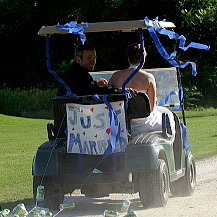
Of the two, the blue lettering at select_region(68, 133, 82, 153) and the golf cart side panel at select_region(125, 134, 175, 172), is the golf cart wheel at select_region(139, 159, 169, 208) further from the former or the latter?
the blue lettering at select_region(68, 133, 82, 153)

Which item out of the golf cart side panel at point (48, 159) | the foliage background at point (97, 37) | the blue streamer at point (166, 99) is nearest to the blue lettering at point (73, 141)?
the golf cart side panel at point (48, 159)

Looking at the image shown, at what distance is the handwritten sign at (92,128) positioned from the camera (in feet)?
25.1

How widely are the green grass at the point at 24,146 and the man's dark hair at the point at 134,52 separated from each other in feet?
6.06

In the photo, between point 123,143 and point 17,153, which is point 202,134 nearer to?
point 17,153

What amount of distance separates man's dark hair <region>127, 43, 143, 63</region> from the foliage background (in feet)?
59.4

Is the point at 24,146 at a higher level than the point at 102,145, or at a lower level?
lower

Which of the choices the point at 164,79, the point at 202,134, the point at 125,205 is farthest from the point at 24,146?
the point at 125,205

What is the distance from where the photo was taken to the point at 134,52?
8.17m

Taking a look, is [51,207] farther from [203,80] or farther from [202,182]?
[203,80]

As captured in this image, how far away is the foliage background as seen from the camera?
32031mm

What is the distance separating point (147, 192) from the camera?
768 centimetres

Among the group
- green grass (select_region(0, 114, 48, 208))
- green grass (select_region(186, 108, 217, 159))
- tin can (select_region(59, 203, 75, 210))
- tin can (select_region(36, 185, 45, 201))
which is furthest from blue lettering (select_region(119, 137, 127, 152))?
green grass (select_region(186, 108, 217, 159))

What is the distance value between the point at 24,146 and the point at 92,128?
27.3 ft

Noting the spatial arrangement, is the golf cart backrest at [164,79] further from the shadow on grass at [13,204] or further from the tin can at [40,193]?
the tin can at [40,193]
